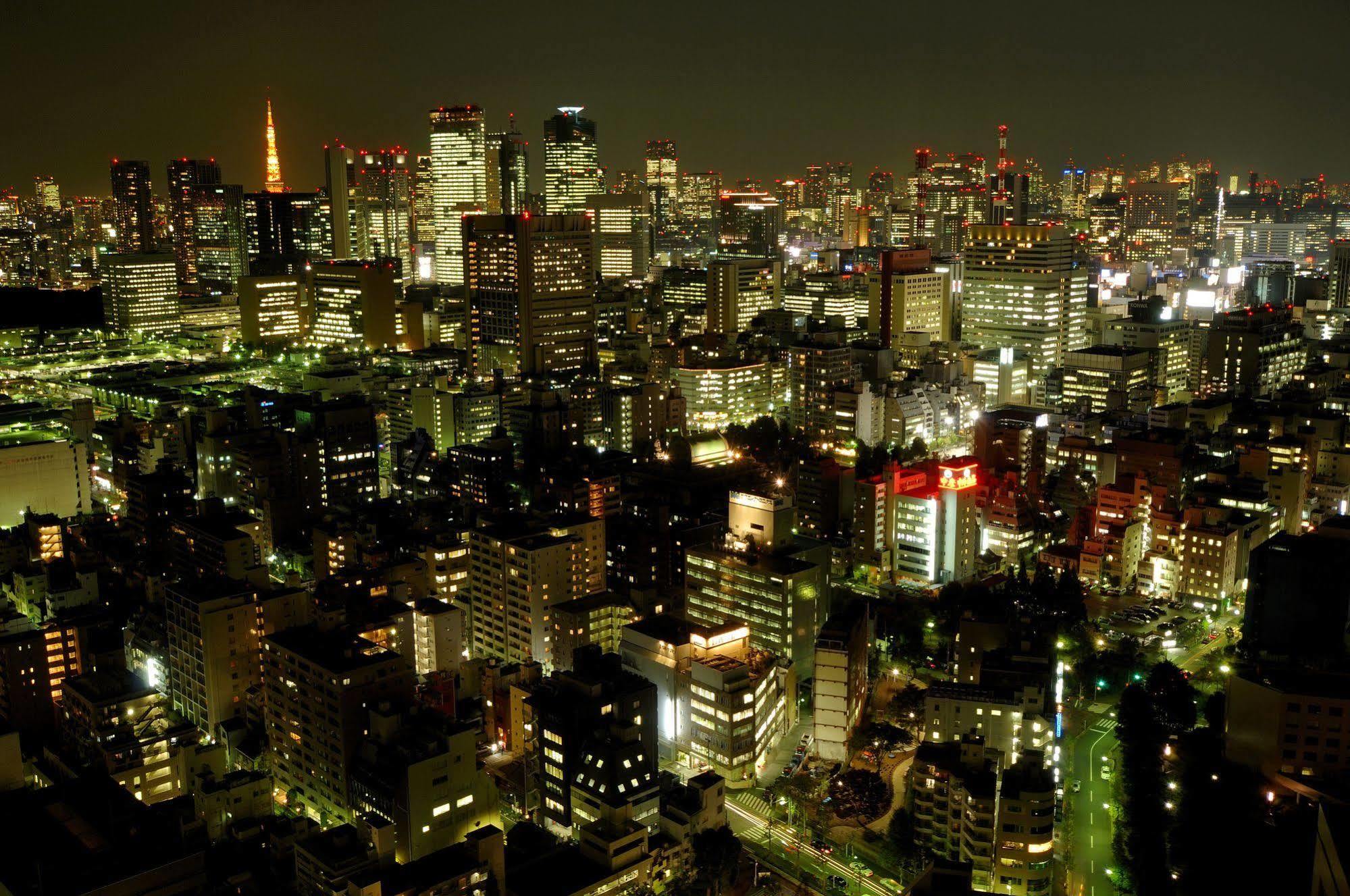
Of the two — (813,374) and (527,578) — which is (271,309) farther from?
(527,578)

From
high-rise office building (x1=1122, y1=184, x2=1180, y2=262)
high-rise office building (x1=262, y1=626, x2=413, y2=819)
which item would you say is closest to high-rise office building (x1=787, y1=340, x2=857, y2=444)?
high-rise office building (x1=262, y1=626, x2=413, y2=819)

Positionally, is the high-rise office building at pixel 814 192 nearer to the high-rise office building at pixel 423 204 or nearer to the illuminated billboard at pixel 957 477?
the high-rise office building at pixel 423 204

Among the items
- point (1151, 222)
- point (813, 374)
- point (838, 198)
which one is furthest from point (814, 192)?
point (813, 374)

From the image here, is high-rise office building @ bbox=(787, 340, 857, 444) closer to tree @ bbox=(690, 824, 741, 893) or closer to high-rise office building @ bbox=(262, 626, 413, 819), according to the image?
high-rise office building @ bbox=(262, 626, 413, 819)

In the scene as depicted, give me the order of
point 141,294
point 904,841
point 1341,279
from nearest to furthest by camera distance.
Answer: point 904,841 < point 1341,279 < point 141,294

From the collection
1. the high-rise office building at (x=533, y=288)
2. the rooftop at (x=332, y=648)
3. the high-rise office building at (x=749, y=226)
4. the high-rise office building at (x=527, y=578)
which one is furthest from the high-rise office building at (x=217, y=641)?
the high-rise office building at (x=749, y=226)
